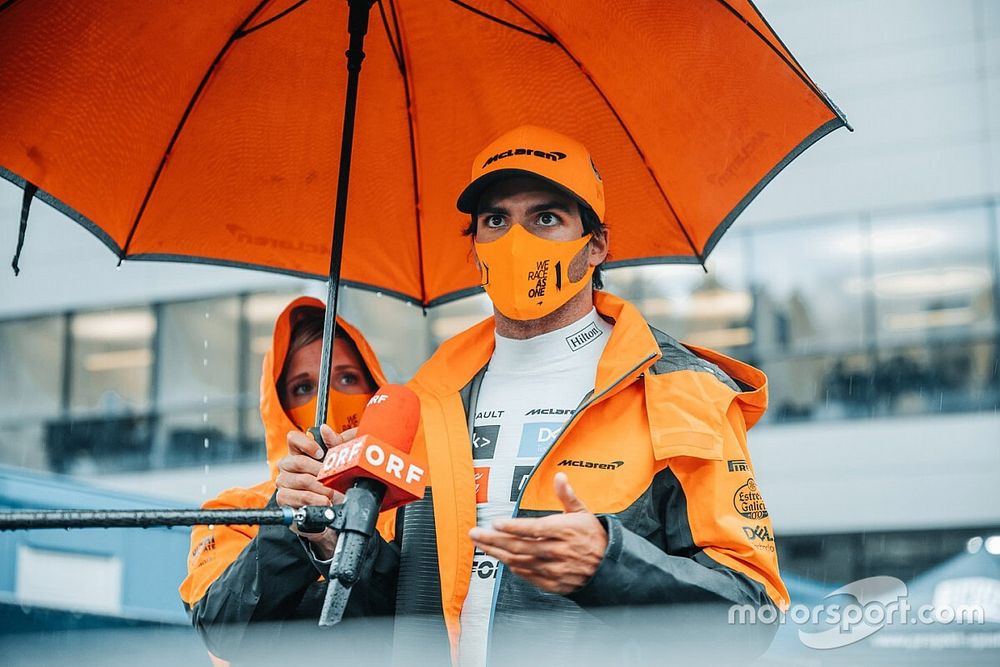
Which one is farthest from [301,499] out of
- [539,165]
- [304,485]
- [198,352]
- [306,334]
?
[198,352]

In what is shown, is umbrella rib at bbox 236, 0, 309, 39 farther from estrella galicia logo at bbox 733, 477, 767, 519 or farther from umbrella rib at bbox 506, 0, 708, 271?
estrella galicia logo at bbox 733, 477, 767, 519

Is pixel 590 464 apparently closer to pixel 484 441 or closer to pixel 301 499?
pixel 484 441

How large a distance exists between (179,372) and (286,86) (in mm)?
14597

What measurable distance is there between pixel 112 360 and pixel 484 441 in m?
16.0

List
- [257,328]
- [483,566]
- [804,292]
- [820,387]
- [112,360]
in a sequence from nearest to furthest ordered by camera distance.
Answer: [483,566] < [820,387] < [804,292] < [257,328] < [112,360]

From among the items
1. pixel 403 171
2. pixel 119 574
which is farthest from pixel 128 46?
pixel 119 574

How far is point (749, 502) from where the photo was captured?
270 centimetres

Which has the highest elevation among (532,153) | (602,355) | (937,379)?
(937,379)

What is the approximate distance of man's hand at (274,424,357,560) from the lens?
237 cm

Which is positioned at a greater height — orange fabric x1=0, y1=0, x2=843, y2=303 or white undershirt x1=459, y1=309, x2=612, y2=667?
orange fabric x1=0, y1=0, x2=843, y2=303

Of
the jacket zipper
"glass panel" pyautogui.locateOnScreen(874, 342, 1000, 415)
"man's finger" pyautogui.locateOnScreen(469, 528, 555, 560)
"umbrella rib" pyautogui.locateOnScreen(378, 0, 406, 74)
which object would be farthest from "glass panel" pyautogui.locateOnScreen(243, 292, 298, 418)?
"man's finger" pyautogui.locateOnScreen(469, 528, 555, 560)

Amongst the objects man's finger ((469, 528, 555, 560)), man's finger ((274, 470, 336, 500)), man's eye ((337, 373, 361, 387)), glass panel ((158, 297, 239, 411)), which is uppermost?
glass panel ((158, 297, 239, 411))

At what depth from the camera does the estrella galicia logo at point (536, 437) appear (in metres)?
2.88

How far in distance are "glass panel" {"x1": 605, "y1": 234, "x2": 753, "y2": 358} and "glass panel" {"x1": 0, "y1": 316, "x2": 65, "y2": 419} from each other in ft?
28.2
